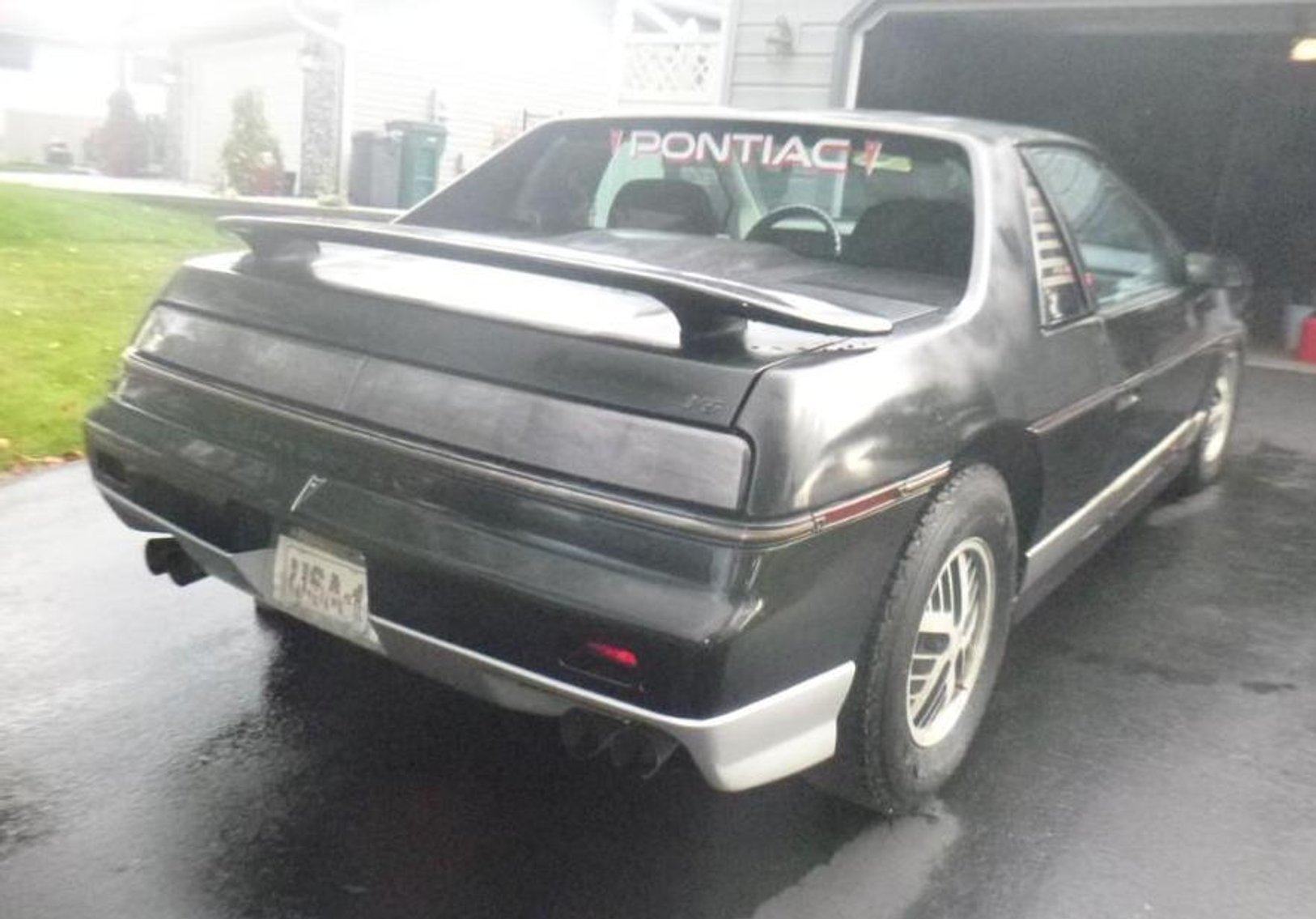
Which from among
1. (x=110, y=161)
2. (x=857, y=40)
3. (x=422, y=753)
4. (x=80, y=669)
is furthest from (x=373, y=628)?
(x=110, y=161)

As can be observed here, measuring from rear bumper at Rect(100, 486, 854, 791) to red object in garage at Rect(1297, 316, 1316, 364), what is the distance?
919cm

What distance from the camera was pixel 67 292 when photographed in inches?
315

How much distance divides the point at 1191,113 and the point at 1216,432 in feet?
28.6

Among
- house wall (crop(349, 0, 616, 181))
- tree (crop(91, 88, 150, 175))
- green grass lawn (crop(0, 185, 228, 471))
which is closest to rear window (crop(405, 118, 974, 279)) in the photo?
green grass lawn (crop(0, 185, 228, 471))

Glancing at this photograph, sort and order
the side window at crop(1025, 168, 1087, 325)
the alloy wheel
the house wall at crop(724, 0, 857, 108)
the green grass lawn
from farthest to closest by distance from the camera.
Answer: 1. the house wall at crop(724, 0, 857, 108)
2. the green grass lawn
3. the side window at crop(1025, 168, 1087, 325)
4. the alloy wheel

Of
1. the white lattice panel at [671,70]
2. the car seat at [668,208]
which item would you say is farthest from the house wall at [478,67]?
the car seat at [668,208]

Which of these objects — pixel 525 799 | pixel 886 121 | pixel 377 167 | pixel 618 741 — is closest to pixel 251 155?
pixel 377 167

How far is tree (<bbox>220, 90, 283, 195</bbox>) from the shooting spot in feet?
58.4

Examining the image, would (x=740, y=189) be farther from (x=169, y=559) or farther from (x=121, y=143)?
(x=121, y=143)

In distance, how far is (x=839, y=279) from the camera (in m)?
3.13

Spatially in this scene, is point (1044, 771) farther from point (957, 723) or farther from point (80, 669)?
point (80, 669)

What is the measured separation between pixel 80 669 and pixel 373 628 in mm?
Answer: 1327

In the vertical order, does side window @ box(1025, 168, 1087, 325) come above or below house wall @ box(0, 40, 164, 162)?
below

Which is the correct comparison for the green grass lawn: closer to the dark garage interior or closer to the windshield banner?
the windshield banner
